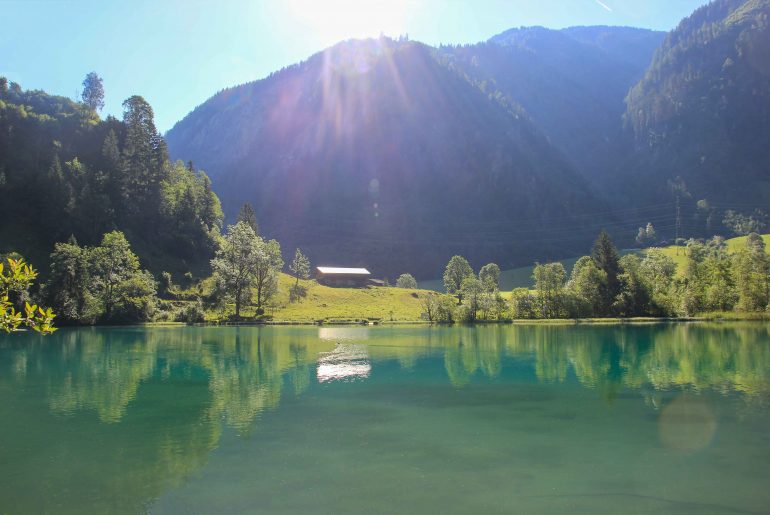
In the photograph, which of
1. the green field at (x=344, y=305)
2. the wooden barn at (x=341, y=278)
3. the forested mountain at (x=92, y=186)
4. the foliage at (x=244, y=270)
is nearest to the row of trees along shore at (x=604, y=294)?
the green field at (x=344, y=305)

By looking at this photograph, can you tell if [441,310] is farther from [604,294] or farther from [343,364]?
[343,364]

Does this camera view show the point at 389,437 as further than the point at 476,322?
No

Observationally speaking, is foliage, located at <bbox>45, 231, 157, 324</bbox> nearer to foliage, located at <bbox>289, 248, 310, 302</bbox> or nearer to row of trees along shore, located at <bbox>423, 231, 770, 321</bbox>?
foliage, located at <bbox>289, 248, 310, 302</bbox>

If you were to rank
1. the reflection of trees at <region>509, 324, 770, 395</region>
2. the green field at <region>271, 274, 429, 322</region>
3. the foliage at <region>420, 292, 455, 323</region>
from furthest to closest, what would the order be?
the green field at <region>271, 274, 429, 322</region>, the foliage at <region>420, 292, 455, 323</region>, the reflection of trees at <region>509, 324, 770, 395</region>

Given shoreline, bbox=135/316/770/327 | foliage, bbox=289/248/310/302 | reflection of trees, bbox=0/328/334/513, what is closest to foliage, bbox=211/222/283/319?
foliage, bbox=289/248/310/302

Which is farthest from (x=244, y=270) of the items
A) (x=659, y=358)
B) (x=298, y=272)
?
(x=659, y=358)

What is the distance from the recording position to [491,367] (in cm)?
4256

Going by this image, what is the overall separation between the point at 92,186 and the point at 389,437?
128431mm

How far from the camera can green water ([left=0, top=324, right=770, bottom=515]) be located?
15039 mm

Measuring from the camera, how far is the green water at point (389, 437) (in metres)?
15.0

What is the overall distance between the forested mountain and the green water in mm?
84803

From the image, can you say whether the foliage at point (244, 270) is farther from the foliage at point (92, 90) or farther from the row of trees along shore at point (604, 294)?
the foliage at point (92, 90)

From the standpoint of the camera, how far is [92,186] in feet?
410

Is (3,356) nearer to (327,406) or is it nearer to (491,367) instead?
(327,406)
